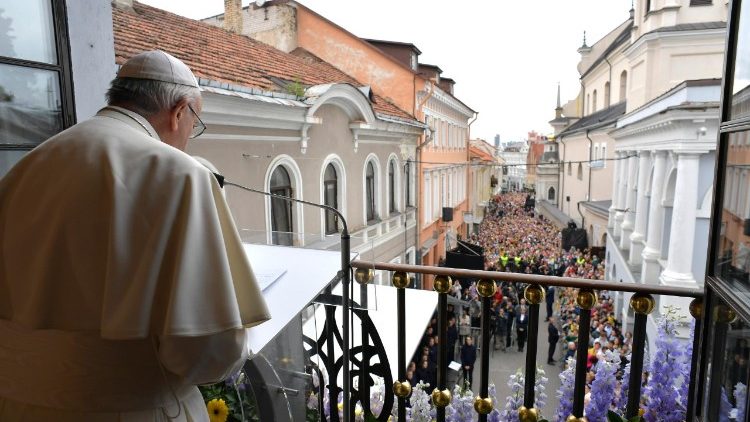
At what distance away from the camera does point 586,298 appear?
2074mm

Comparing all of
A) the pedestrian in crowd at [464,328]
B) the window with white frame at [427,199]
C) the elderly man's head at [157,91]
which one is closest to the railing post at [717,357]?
the elderly man's head at [157,91]

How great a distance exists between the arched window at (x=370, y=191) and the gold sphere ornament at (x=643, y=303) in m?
11.2

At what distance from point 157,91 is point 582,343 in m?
1.96

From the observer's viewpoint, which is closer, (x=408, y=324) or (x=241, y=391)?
(x=241, y=391)

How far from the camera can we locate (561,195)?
148 feet

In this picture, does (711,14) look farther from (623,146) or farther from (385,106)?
(385,106)

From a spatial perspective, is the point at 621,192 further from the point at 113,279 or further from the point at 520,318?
the point at 113,279

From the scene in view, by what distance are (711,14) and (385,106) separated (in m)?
12.2

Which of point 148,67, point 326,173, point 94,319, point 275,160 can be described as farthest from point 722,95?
point 326,173

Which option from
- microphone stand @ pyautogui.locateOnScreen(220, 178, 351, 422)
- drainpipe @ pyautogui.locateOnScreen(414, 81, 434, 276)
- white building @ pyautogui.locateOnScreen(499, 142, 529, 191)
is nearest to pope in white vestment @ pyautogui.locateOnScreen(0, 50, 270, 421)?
microphone stand @ pyautogui.locateOnScreen(220, 178, 351, 422)

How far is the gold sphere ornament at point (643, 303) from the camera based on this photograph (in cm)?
202

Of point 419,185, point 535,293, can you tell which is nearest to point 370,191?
point 419,185

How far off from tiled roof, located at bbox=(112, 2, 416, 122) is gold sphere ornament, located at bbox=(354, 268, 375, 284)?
478 cm

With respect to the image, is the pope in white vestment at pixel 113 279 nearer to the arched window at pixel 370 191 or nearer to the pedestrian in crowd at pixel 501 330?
the pedestrian in crowd at pixel 501 330
